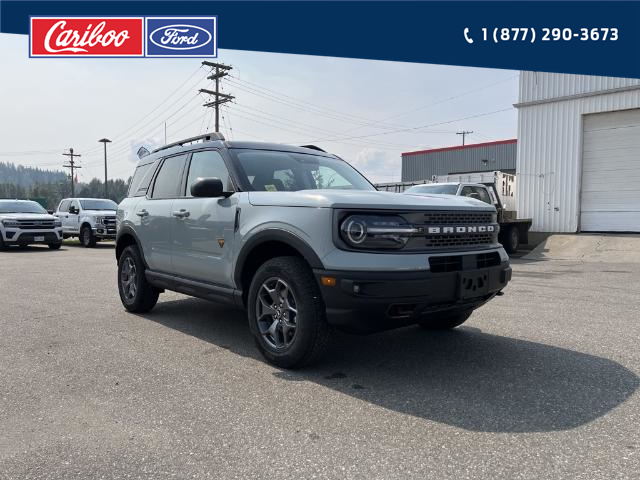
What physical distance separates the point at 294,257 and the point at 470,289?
1.31 metres

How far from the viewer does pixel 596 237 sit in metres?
14.9

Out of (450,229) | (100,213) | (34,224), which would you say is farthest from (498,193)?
(34,224)

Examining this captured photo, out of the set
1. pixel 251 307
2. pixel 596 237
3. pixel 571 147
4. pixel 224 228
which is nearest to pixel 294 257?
pixel 251 307

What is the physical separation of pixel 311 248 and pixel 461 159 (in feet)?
132

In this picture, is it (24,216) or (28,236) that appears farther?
(24,216)

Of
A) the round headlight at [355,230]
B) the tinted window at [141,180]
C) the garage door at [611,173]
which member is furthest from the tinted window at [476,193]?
the round headlight at [355,230]

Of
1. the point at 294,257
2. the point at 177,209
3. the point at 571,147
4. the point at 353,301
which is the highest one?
the point at 571,147

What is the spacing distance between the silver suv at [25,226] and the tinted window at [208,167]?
13885mm

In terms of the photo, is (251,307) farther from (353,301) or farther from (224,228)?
(353,301)

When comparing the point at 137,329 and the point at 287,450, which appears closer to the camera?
the point at 287,450

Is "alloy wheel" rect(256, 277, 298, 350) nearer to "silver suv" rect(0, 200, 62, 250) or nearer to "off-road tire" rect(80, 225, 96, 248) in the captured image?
"silver suv" rect(0, 200, 62, 250)

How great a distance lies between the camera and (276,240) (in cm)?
386

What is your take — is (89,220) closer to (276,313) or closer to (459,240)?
(276,313)

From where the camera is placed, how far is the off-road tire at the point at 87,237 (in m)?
18.7
